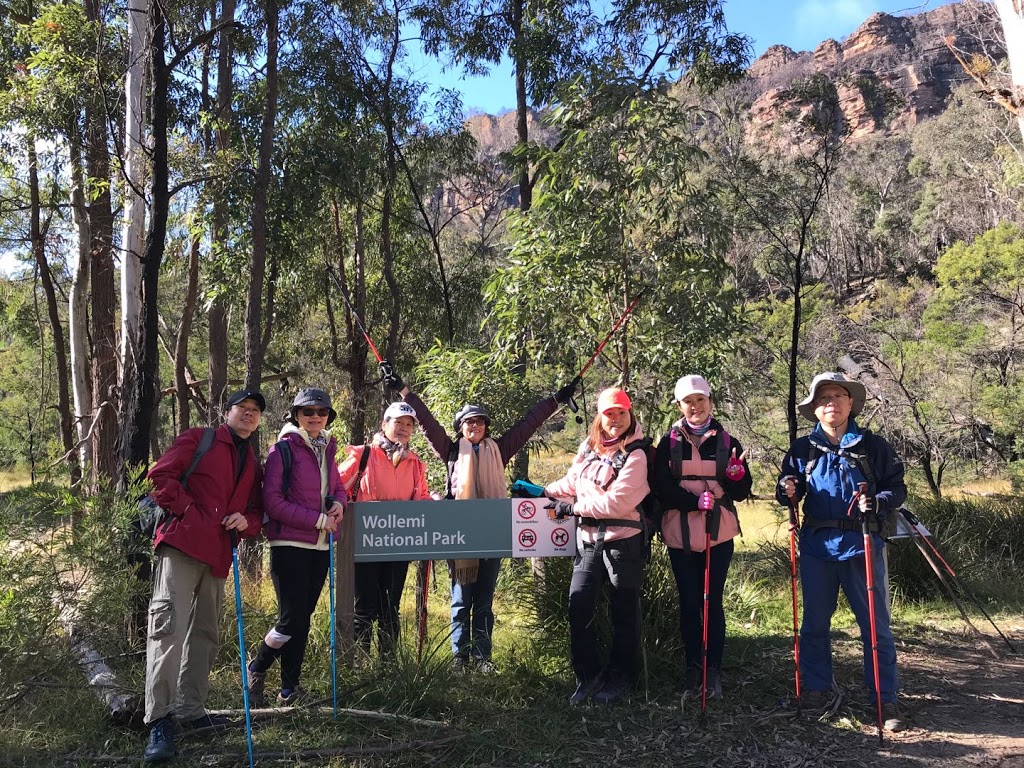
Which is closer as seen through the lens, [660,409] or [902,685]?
[902,685]

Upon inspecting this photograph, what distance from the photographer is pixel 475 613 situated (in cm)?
497

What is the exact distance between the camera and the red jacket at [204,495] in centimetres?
384

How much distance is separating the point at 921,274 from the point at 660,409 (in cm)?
3789

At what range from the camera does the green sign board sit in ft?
15.1

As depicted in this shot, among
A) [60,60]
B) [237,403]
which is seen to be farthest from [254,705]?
[60,60]

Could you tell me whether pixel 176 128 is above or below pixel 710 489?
above

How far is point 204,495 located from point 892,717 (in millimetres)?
3783

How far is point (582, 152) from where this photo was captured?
638cm

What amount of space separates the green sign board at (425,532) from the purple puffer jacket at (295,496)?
0.34 metres

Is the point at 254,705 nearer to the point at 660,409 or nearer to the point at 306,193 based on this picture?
the point at 660,409

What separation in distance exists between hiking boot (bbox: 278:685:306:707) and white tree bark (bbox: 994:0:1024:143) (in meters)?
5.21

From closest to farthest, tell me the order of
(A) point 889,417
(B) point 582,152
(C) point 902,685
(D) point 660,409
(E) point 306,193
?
(C) point 902,685, (B) point 582,152, (D) point 660,409, (E) point 306,193, (A) point 889,417

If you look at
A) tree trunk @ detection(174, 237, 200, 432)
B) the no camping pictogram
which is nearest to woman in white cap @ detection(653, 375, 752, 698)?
the no camping pictogram

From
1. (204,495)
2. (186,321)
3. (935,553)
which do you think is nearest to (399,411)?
(204,495)
